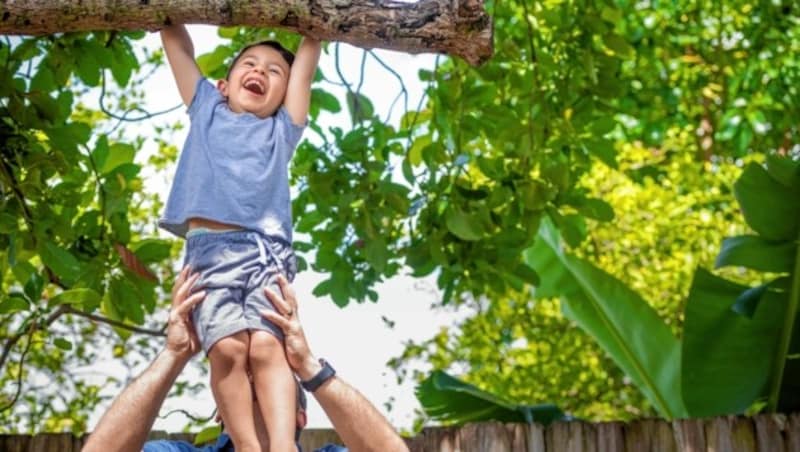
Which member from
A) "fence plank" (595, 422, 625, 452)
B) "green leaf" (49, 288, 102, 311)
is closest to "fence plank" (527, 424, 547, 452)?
"fence plank" (595, 422, 625, 452)

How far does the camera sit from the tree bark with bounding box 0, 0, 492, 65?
1.77 m

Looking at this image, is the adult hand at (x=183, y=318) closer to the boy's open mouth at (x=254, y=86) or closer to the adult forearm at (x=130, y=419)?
the adult forearm at (x=130, y=419)

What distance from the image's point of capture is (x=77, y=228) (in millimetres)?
3400

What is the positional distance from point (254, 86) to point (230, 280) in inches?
11.3

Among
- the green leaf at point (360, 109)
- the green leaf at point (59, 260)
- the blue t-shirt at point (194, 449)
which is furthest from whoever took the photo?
the green leaf at point (360, 109)

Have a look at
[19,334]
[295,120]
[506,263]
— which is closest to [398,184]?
[506,263]

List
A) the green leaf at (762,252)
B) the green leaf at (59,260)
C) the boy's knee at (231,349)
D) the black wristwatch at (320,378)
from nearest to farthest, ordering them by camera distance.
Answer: the boy's knee at (231,349) < the black wristwatch at (320,378) < the green leaf at (59,260) < the green leaf at (762,252)

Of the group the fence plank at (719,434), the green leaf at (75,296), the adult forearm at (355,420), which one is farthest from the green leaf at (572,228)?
the adult forearm at (355,420)

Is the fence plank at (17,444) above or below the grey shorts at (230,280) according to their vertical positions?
above

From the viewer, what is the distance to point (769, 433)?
3559mm

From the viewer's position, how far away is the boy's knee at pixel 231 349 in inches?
69.6

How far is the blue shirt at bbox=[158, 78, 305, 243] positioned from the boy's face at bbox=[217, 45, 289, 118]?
13 millimetres

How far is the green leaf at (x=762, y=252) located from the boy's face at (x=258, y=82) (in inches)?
95.5

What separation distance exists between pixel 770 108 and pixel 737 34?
0.68 m
